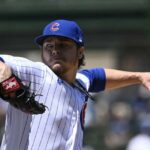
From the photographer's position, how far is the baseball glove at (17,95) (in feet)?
11.7

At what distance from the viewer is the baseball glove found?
3566mm

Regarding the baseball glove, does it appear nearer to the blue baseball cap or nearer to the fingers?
the fingers

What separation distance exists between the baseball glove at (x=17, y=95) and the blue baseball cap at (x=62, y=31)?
26.0 inches

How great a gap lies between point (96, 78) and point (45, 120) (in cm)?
90

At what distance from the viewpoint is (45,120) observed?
4.21m

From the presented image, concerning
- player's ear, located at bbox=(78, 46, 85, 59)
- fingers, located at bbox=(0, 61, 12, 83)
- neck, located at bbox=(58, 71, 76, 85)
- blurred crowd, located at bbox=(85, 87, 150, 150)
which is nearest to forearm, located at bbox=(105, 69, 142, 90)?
player's ear, located at bbox=(78, 46, 85, 59)

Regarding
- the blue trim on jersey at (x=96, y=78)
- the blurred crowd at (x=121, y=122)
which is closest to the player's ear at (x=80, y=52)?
the blue trim on jersey at (x=96, y=78)

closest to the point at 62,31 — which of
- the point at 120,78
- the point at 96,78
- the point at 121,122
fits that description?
the point at 96,78

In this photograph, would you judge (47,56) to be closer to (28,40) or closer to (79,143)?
(79,143)

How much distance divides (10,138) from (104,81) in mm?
1131

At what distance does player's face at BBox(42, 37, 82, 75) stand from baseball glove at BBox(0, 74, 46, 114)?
0.54m

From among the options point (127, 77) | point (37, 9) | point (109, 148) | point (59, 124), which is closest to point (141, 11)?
point (37, 9)

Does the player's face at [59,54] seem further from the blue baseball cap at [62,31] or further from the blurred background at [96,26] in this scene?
the blurred background at [96,26]

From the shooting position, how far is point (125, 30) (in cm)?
1440
